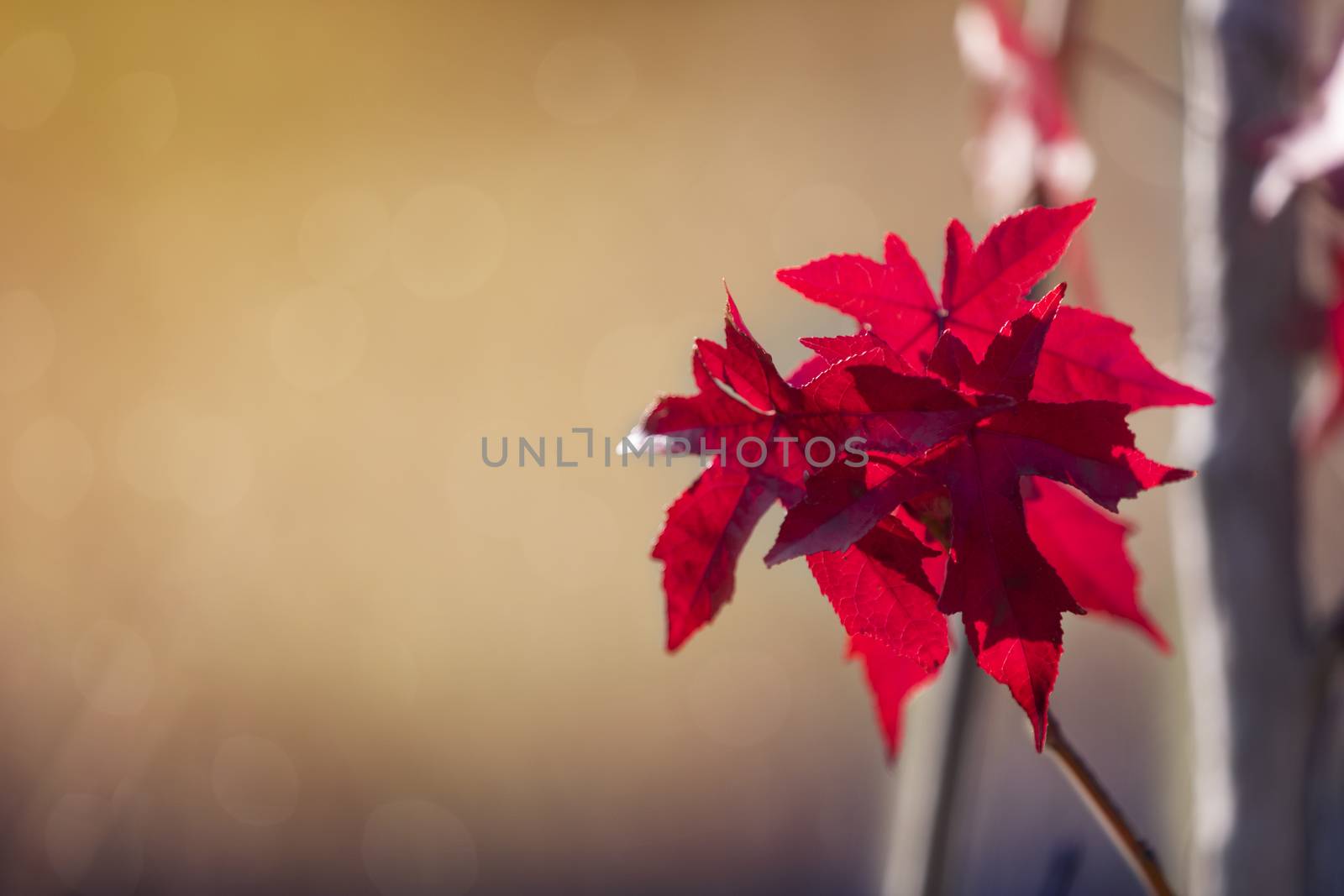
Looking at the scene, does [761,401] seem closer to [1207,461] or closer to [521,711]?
[1207,461]

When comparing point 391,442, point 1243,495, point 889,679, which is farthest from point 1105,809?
point 391,442

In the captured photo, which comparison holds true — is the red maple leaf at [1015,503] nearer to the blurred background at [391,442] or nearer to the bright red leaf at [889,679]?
the bright red leaf at [889,679]

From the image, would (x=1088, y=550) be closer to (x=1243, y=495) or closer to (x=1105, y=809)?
(x=1105, y=809)

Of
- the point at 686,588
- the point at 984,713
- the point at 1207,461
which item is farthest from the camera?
Result: the point at 984,713

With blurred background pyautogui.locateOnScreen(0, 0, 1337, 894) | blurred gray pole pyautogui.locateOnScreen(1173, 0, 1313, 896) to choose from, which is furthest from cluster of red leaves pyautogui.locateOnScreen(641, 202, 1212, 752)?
blurred background pyautogui.locateOnScreen(0, 0, 1337, 894)

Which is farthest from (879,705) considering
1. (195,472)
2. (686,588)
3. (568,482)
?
(195,472)
